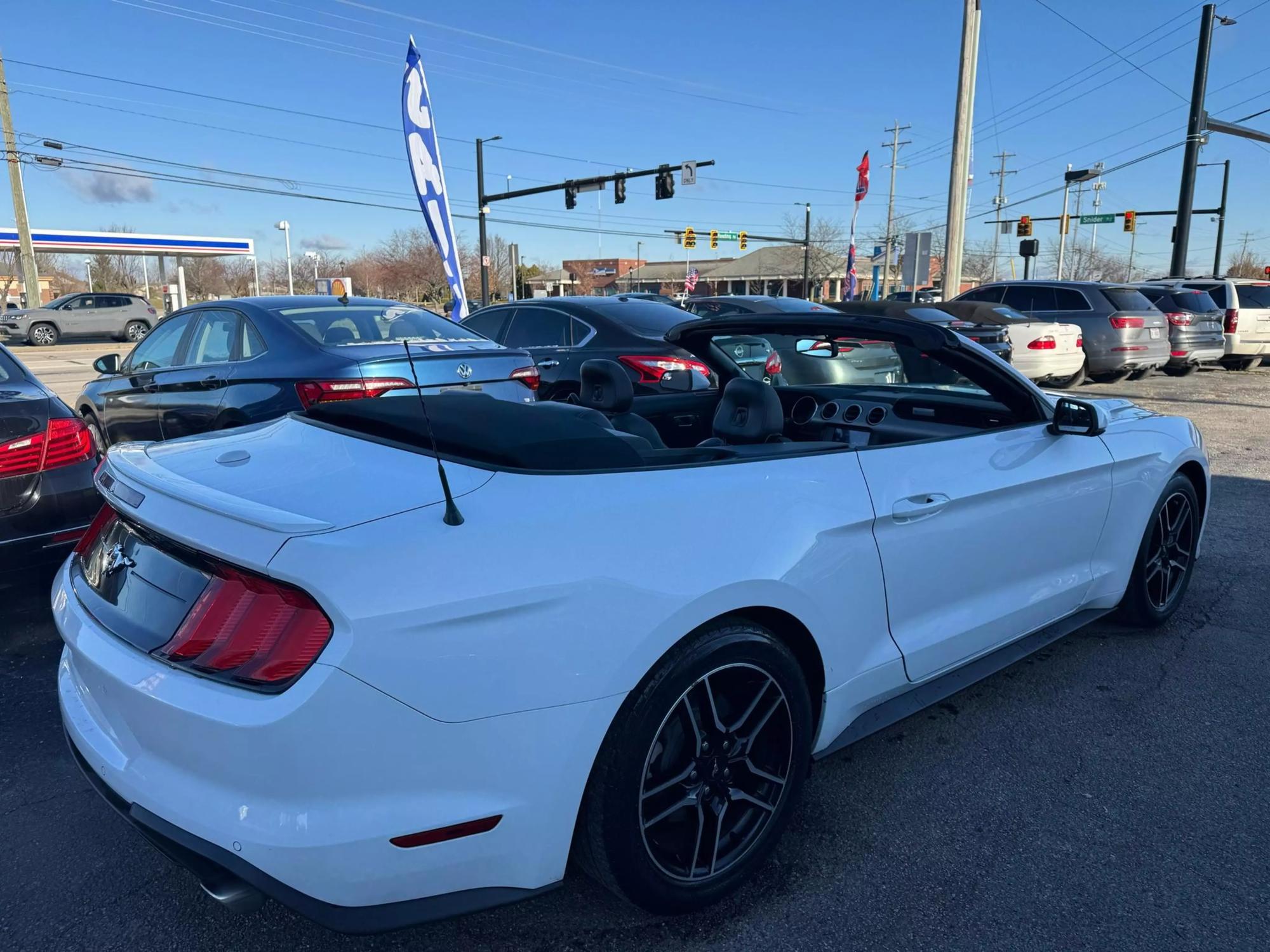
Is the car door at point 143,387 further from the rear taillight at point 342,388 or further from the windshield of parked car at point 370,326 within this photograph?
the rear taillight at point 342,388

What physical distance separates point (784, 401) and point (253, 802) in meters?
3.04

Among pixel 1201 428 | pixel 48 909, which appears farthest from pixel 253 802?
pixel 1201 428

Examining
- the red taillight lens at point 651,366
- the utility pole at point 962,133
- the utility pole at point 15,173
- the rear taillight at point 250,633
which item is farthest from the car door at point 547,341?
the utility pole at point 15,173

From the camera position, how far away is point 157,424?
21.0 ft

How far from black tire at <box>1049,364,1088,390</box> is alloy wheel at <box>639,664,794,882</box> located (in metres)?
13.3

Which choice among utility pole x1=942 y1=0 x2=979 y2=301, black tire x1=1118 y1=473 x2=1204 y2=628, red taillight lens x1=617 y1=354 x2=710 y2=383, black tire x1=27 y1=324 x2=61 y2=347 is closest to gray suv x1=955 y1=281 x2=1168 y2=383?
utility pole x1=942 y1=0 x2=979 y2=301

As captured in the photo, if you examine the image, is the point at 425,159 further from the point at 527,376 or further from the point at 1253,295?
the point at 1253,295

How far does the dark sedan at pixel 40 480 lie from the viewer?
393 centimetres

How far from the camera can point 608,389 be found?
3633 millimetres

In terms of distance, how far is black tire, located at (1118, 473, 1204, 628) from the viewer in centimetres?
392

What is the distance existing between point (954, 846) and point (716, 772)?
841 millimetres

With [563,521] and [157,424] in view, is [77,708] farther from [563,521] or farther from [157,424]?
[157,424]

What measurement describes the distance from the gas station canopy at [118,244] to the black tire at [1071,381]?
4128 cm

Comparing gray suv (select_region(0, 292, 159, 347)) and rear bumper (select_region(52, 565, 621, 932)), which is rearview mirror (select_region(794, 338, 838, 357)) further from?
gray suv (select_region(0, 292, 159, 347))
